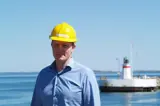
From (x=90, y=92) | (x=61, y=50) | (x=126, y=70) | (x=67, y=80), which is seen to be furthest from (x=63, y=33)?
(x=126, y=70)

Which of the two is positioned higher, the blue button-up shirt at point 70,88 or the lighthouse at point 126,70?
the blue button-up shirt at point 70,88

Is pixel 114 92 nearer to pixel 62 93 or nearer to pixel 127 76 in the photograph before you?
pixel 127 76

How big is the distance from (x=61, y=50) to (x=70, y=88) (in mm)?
293

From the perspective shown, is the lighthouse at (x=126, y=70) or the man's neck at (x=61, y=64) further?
the lighthouse at (x=126, y=70)

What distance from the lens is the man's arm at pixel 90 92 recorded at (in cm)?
335

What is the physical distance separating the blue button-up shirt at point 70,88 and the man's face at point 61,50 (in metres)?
0.07

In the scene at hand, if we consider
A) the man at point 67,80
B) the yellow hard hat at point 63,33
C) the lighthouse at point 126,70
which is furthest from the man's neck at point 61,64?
the lighthouse at point 126,70

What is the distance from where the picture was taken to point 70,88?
3371 mm

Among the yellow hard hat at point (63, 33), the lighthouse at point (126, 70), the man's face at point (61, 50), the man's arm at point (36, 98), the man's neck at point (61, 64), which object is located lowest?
the lighthouse at point (126, 70)

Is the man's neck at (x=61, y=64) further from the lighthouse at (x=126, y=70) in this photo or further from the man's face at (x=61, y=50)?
the lighthouse at (x=126, y=70)

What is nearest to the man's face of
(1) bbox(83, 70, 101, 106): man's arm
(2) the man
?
(2) the man

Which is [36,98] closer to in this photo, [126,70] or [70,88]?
[70,88]

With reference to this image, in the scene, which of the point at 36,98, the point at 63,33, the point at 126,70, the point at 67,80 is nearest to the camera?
the point at 63,33

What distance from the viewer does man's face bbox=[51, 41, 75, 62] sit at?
11.0ft
